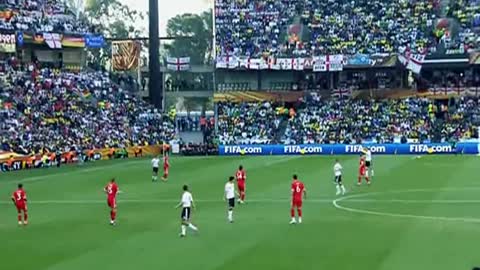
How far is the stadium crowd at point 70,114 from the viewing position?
66.6m

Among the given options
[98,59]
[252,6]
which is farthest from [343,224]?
[98,59]

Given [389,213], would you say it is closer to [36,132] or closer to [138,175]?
[138,175]

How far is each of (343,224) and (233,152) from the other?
159 ft

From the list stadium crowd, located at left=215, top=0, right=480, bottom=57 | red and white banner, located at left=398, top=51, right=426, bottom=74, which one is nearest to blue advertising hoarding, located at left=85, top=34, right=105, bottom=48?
stadium crowd, located at left=215, top=0, right=480, bottom=57

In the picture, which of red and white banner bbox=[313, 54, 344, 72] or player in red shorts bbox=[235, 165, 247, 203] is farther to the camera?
red and white banner bbox=[313, 54, 344, 72]

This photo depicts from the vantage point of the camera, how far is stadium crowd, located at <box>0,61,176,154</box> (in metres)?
66.6

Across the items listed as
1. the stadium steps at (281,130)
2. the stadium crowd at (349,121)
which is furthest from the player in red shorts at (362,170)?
the stadium steps at (281,130)

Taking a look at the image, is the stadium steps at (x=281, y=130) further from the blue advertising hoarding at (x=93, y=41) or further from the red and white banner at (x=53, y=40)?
the red and white banner at (x=53, y=40)

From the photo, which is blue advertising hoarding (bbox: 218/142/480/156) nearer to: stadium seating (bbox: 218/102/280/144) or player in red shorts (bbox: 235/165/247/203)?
stadium seating (bbox: 218/102/280/144)

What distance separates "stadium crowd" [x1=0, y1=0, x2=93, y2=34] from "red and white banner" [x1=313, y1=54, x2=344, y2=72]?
79.3 feet

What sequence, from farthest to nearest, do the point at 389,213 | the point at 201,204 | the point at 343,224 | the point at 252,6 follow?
the point at 252,6 → the point at 201,204 → the point at 389,213 → the point at 343,224

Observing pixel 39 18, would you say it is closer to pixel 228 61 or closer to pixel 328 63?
pixel 228 61

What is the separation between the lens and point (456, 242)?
25344mm

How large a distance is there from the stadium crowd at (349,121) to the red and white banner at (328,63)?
11.4 ft
